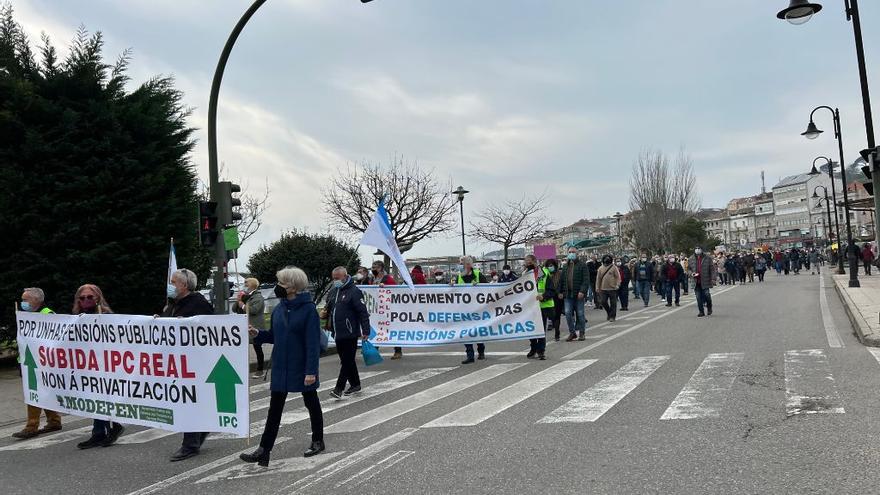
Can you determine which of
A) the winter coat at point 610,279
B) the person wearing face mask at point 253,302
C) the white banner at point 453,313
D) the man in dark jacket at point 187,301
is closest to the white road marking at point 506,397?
the white banner at point 453,313

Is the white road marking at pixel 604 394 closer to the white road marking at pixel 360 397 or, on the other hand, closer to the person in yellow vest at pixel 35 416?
the white road marking at pixel 360 397

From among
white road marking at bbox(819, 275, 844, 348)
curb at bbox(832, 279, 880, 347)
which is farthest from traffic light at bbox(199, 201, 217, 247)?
curb at bbox(832, 279, 880, 347)

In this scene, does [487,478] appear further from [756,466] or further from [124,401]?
[124,401]

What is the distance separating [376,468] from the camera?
5758mm

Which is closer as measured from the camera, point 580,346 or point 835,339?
point 835,339

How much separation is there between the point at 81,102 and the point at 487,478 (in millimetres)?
12726

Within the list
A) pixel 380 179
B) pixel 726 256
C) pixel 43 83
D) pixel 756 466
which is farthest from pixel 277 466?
pixel 726 256

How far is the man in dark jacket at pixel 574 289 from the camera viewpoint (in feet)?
48.6

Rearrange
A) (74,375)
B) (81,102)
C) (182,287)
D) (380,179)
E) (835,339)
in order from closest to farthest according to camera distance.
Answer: (182,287), (74,375), (835,339), (81,102), (380,179)

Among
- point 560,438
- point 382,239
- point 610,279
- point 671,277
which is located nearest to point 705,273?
point 610,279

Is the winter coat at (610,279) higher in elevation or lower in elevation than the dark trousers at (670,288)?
higher

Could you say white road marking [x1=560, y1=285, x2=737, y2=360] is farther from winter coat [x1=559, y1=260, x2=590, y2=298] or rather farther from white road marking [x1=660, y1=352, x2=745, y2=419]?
white road marking [x1=660, y1=352, x2=745, y2=419]

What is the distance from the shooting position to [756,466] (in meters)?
5.24

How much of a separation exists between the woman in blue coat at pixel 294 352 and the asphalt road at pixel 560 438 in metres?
0.35
